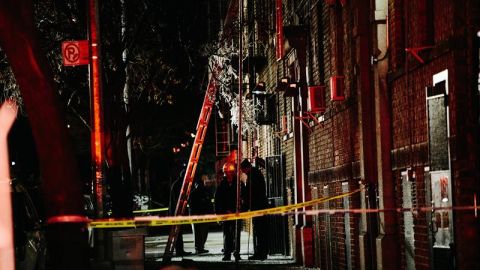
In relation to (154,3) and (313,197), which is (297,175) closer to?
(313,197)

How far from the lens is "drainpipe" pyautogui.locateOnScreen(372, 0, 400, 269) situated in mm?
12234

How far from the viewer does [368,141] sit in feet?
42.6

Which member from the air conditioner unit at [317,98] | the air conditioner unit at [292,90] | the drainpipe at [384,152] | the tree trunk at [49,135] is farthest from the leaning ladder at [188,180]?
the drainpipe at [384,152]

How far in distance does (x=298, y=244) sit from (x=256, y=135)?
11.4 meters

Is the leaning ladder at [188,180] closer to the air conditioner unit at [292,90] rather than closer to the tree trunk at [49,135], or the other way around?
the air conditioner unit at [292,90]

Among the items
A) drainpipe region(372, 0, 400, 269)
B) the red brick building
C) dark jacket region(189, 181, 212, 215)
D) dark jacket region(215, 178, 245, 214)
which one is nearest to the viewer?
the red brick building

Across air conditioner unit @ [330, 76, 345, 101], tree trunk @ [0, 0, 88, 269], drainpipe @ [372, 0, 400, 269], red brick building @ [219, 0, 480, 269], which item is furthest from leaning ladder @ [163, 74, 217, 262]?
drainpipe @ [372, 0, 400, 269]

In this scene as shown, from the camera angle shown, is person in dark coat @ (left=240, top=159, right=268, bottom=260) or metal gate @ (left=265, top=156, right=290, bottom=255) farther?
metal gate @ (left=265, top=156, right=290, bottom=255)

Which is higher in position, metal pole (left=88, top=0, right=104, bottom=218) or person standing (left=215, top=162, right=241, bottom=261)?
metal pole (left=88, top=0, right=104, bottom=218)

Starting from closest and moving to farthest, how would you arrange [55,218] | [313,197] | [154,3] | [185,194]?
[55,218] < [313,197] < [185,194] < [154,3]

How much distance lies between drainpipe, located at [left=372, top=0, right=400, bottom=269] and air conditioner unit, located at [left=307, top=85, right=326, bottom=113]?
11.6ft

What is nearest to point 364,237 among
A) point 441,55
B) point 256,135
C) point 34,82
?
point 441,55

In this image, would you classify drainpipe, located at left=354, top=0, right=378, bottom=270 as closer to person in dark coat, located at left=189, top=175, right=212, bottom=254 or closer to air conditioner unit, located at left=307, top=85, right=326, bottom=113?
air conditioner unit, located at left=307, top=85, right=326, bottom=113

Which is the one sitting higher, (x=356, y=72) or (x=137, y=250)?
(x=356, y=72)
